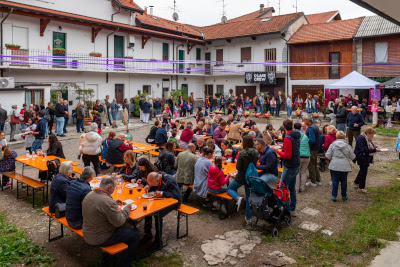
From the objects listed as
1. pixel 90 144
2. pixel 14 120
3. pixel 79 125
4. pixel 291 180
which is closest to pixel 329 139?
pixel 291 180

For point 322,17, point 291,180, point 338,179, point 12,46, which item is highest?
point 322,17

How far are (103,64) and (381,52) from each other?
1964cm

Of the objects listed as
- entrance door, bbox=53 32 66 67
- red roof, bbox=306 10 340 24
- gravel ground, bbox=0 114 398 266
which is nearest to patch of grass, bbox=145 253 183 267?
gravel ground, bbox=0 114 398 266

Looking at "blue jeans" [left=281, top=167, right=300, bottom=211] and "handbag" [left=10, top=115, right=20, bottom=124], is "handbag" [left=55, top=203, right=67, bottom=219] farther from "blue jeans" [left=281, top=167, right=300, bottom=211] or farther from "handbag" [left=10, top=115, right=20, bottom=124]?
"handbag" [left=10, top=115, right=20, bottom=124]

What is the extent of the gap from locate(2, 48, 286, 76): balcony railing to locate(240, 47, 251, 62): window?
2.34 feet

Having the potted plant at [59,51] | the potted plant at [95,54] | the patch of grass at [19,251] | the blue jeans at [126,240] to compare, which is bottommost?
the patch of grass at [19,251]

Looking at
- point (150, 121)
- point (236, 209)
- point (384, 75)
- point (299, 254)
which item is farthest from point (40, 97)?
point (384, 75)

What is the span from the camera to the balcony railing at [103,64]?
18359 millimetres

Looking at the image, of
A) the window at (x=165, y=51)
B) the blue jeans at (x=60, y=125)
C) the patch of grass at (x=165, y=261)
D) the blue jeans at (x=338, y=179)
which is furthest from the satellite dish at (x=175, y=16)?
the patch of grass at (x=165, y=261)

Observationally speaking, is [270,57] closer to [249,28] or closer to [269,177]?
[249,28]

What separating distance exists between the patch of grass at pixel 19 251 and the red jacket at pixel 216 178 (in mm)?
3196

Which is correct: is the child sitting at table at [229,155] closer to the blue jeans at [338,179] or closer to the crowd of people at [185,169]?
the crowd of people at [185,169]

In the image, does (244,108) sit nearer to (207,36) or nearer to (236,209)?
(207,36)

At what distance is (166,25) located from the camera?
96.5 ft
